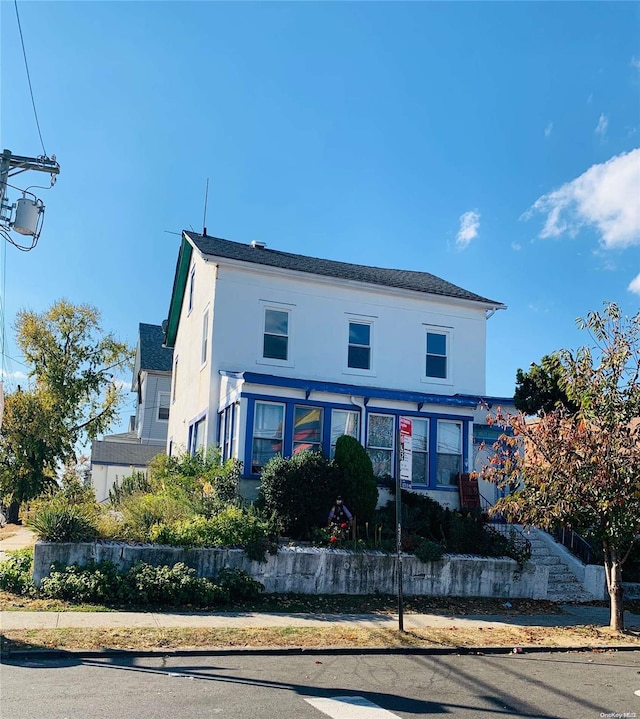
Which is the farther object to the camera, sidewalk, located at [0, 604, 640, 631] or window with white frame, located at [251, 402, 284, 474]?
window with white frame, located at [251, 402, 284, 474]

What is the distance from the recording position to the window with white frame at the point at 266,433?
56.1 feet

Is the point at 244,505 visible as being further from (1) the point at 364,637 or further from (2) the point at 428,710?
(2) the point at 428,710

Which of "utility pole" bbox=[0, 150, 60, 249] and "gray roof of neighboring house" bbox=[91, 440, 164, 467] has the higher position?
"utility pole" bbox=[0, 150, 60, 249]

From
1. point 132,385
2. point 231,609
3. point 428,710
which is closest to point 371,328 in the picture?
point 231,609

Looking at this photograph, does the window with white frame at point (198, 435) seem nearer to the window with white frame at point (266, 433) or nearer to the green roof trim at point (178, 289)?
the window with white frame at point (266, 433)

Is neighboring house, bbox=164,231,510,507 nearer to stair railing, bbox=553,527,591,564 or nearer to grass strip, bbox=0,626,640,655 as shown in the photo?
stair railing, bbox=553,527,591,564

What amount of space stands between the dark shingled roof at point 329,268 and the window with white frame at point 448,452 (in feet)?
13.7

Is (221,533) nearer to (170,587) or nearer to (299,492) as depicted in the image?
(170,587)

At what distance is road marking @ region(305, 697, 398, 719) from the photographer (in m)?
6.46

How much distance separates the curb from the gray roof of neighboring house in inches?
1013

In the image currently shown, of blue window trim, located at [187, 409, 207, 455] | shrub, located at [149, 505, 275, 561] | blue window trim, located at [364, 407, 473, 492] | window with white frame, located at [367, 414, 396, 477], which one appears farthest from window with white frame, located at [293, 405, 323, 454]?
shrub, located at [149, 505, 275, 561]

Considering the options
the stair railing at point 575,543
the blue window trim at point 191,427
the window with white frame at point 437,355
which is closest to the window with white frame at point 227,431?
the blue window trim at point 191,427

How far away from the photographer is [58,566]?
11703 mm

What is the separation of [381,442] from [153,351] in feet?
65.8
